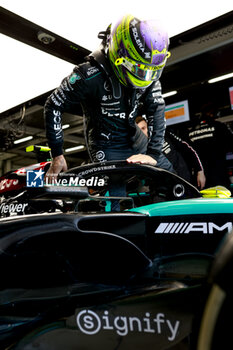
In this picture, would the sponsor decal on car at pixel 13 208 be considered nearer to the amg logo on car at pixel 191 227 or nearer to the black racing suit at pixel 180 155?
the amg logo on car at pixel 191 227

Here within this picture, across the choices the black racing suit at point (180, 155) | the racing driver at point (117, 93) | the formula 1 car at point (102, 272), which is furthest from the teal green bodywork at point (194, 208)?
the black racing suit at point (180, 155)

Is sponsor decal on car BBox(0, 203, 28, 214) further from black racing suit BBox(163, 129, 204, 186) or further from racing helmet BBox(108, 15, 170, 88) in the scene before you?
black racing suit BBox(163, 129, 204, 186)

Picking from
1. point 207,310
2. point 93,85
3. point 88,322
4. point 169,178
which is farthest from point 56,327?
point 93,85

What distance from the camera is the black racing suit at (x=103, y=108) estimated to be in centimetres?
168

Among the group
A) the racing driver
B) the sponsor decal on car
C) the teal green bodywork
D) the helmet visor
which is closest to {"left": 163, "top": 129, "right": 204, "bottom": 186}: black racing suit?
the racing driver

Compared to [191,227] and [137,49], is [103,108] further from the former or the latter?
[191,227]

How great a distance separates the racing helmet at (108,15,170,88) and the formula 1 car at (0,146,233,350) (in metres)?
1.08

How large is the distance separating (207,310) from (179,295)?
185 mm

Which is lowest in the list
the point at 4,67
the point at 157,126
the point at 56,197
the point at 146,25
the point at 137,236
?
the point at 137,236

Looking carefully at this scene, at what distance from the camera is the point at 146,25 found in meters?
1.51

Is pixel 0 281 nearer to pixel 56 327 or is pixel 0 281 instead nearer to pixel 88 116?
pixel 56 327

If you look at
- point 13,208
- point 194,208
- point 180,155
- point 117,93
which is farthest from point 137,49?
point 180,155

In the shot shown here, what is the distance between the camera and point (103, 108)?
1.77 meters

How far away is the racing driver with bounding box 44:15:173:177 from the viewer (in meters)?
1.51
